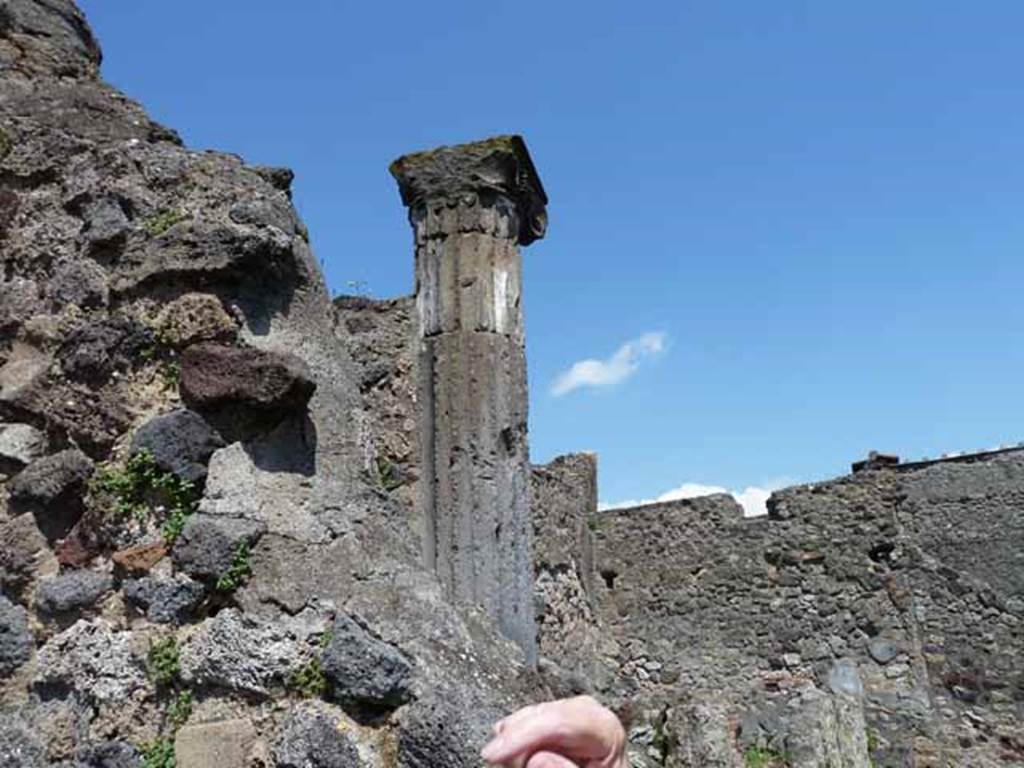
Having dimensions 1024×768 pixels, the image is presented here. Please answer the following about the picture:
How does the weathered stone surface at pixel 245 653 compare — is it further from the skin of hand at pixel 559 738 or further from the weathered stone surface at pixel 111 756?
the skin of hand at pixel 559 738

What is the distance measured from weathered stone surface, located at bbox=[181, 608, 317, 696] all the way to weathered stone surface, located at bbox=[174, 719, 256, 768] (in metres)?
0.07

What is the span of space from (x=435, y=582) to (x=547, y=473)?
980 cm

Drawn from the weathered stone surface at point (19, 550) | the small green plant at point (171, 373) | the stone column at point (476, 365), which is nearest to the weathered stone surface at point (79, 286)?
the small green plant at point (171, 373)

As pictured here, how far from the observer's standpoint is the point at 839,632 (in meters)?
13.0

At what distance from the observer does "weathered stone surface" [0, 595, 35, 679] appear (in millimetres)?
2506

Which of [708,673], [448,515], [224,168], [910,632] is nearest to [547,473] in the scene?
[708,673]

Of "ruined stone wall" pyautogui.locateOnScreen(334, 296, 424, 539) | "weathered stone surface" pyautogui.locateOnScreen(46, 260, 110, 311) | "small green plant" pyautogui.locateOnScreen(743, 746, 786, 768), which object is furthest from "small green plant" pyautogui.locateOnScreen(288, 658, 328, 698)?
"small green plant" pyautogui.locateOnScreen(743, 746, 786, 768)

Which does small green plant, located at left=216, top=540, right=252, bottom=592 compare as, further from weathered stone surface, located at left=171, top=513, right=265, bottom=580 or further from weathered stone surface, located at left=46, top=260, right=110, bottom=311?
weathered stone surface, located at left=46, top=260, right=110, bottom=311

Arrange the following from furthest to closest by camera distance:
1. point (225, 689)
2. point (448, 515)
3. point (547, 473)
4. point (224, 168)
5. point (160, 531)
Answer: point (547, 473)
point (448, 515)
point (224, 168)
point (160, 531)
point (225, 689)

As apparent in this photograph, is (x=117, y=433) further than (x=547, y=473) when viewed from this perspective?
No

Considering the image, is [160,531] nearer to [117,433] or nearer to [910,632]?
[117,433]

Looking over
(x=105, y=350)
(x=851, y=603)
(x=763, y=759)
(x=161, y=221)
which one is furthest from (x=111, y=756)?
(x=851, y=603)

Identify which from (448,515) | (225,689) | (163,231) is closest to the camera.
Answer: (225,689)

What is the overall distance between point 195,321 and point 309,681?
0.92m
